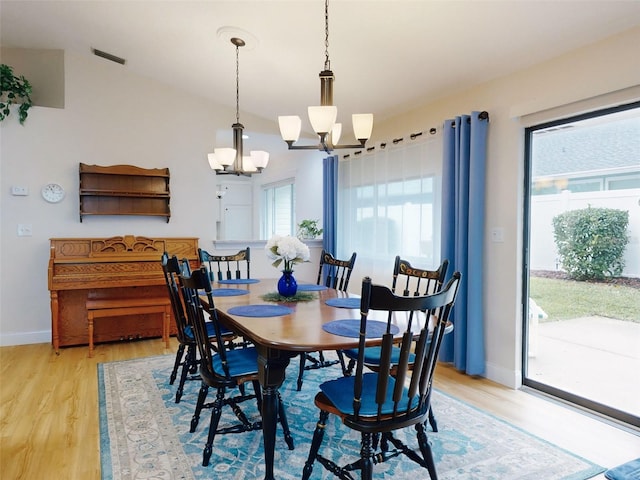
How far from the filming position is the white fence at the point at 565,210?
98.2 inches

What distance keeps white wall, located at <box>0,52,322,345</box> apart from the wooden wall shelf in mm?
98

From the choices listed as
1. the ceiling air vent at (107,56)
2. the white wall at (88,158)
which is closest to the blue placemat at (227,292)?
the white wall at (88,158)

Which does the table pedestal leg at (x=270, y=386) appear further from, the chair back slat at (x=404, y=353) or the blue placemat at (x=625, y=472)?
the blue placemat at (x=625, y=472)

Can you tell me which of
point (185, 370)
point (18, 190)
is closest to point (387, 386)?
point (185, 370)

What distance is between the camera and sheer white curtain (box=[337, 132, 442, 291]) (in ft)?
12.0

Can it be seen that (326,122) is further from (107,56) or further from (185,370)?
(107,56)

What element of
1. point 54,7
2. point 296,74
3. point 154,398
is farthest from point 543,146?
point 54,7

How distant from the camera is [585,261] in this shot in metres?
2.76

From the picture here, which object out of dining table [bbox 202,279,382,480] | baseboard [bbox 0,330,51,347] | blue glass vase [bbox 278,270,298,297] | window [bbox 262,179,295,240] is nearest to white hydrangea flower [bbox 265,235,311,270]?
blue glass vase [bbox 278,270,298,297]

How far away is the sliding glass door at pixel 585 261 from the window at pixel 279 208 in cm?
427

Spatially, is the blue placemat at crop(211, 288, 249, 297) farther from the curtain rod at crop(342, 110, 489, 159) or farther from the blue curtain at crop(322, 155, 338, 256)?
the blue curtain at crop(322, 155, 338, 256)

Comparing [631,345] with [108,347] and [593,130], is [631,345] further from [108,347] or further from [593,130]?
[108,347]

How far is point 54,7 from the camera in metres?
3.33

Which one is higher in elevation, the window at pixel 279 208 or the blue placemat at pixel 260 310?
the window at pixel 279 208
